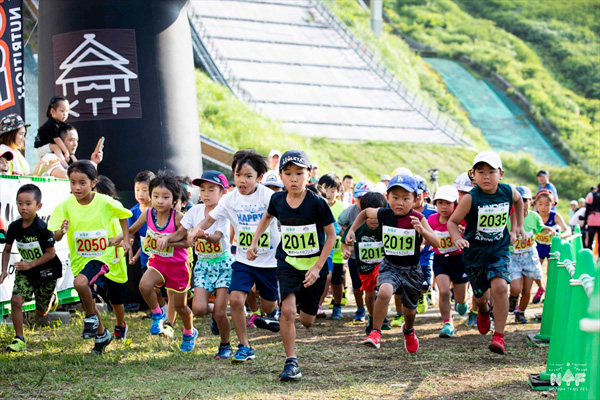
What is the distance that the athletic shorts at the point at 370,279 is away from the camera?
8638 mm

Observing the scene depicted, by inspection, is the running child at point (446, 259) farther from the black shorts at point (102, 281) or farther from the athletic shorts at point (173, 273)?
the black shorts at point (102, 281)

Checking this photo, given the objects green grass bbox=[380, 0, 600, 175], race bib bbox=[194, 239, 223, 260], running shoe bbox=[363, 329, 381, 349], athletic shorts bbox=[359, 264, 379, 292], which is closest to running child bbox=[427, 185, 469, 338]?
athletic shorts bbox=[359, 264, 379, 292]

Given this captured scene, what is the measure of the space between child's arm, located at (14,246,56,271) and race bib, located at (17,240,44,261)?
8cm

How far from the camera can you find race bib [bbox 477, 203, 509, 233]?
288 inches

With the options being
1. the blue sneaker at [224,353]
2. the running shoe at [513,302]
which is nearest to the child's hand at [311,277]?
the blue sneaker at [224,353]

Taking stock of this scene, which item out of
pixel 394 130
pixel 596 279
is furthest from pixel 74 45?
pixel 394 130

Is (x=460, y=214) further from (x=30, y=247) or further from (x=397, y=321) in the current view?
(x=30, y=247)

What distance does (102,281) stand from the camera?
767 cm

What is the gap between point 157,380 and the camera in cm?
612

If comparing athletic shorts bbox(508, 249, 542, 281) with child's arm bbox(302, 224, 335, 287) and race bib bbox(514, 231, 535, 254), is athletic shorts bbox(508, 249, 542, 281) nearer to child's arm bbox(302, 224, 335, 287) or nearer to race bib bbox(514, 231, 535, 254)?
race bib bbox(514, 231, 535, 254)

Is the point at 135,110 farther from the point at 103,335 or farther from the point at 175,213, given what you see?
the point at 103,335

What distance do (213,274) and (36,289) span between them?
1.84m

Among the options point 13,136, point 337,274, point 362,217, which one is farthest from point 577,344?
point 13,136

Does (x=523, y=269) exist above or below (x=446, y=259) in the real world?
below
